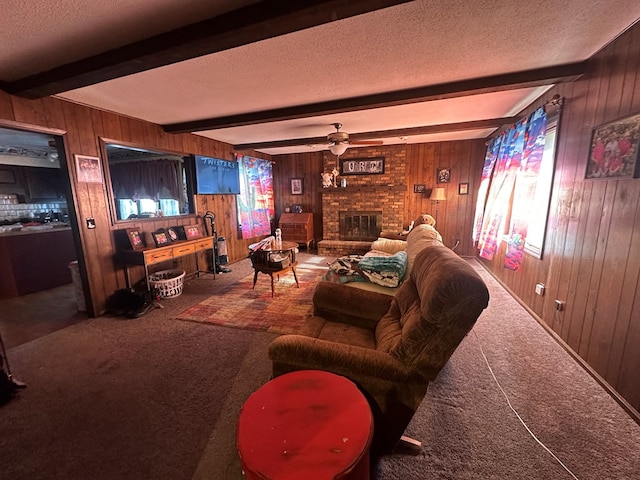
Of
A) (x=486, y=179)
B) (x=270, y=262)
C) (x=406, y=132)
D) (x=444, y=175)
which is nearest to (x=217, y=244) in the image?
(x=270, y=262)

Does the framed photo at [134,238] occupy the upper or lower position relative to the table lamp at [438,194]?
lower

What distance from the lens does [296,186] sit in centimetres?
653

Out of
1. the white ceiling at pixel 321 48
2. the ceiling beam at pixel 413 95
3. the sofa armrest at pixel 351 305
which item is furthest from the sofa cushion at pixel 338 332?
the ceiling beam at pixel 413 95

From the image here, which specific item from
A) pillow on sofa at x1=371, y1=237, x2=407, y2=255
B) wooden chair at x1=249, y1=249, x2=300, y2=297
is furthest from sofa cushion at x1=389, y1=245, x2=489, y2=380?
pillow on sofa at x1=371, y1=237, x2=407, y2=255

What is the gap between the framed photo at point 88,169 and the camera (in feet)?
9.25

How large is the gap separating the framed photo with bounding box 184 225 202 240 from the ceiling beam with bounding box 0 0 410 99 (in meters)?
2.11

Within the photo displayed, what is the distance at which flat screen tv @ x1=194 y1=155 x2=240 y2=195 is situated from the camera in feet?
14.3

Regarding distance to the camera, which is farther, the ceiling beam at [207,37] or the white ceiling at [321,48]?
the white ceiling at [321,48]

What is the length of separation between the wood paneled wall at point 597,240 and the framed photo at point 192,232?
176 inches

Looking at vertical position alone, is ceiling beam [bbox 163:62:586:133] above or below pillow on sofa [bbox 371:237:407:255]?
above

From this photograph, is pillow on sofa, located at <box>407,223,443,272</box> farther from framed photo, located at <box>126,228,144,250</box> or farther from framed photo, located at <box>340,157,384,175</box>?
framed photo, located at <box>126,228,144,250</box>

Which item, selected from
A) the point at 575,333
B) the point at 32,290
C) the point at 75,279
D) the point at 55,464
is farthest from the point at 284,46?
the point at 32,290

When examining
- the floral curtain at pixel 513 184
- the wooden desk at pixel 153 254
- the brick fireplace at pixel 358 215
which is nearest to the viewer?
the floral curtain at pixel 513 184

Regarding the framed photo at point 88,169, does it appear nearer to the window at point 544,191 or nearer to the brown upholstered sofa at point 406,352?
the brown upholstered sofa at point 406,352
